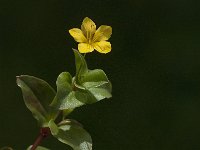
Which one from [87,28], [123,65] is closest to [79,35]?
[87,28]

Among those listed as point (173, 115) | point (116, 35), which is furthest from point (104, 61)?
point (173, 115)

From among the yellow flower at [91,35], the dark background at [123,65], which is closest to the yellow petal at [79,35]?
the yellow flower at [91,35]

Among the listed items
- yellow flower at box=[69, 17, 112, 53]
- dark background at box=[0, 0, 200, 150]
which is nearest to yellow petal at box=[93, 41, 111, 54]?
yellow flower at box=[69, 17, 112, 53]

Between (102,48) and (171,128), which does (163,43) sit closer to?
(171,128)

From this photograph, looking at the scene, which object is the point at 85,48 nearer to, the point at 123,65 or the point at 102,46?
the point at 102,46

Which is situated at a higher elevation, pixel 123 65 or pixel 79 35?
pixel 79 35

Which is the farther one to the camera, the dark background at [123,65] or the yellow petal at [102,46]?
the dark background at [123,65]

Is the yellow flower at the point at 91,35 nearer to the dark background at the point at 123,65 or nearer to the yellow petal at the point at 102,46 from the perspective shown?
the yellow petal at the point at 102,46
